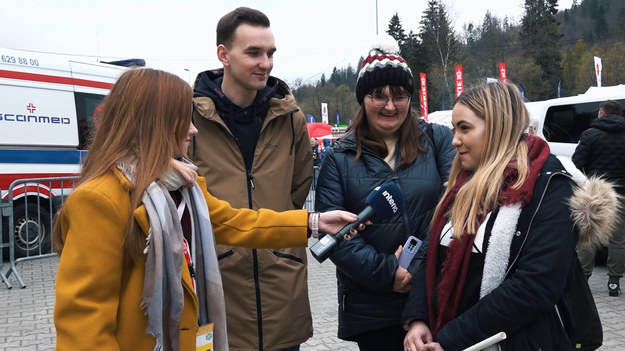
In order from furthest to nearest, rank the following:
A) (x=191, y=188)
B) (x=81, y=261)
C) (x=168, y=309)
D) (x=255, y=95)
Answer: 1. (x=255, y=95)
2. (x=191, y=188)
3. (x=168, y=309)
4. (x=81, y=261)

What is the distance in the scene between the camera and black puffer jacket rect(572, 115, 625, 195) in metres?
6.49

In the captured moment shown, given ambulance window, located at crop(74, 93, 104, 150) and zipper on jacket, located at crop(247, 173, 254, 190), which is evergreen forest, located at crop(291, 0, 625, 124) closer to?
ambulance window, located at crop(74, 93, 104, 150)

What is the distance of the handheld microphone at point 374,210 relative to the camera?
205 centimetres

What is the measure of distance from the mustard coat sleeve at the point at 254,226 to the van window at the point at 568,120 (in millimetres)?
9086

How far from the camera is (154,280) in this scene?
5.58 ft

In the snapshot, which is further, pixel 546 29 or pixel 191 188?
pixel 546 29

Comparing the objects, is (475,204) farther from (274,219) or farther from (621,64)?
(621,64)

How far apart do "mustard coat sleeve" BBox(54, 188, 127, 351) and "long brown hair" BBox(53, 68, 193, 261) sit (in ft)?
0.34

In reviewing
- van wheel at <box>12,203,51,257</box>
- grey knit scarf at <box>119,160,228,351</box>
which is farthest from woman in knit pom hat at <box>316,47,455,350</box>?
van wheel at <box>12,203,51,257</box>

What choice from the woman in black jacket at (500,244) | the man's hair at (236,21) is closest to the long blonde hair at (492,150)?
the woman in black jacket at (500,244)

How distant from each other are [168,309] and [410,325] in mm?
958

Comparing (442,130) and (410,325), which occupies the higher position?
(442,130)

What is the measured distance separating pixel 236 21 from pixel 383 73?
0.72 m

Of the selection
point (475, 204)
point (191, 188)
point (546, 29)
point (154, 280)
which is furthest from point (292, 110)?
point (546, 29)
